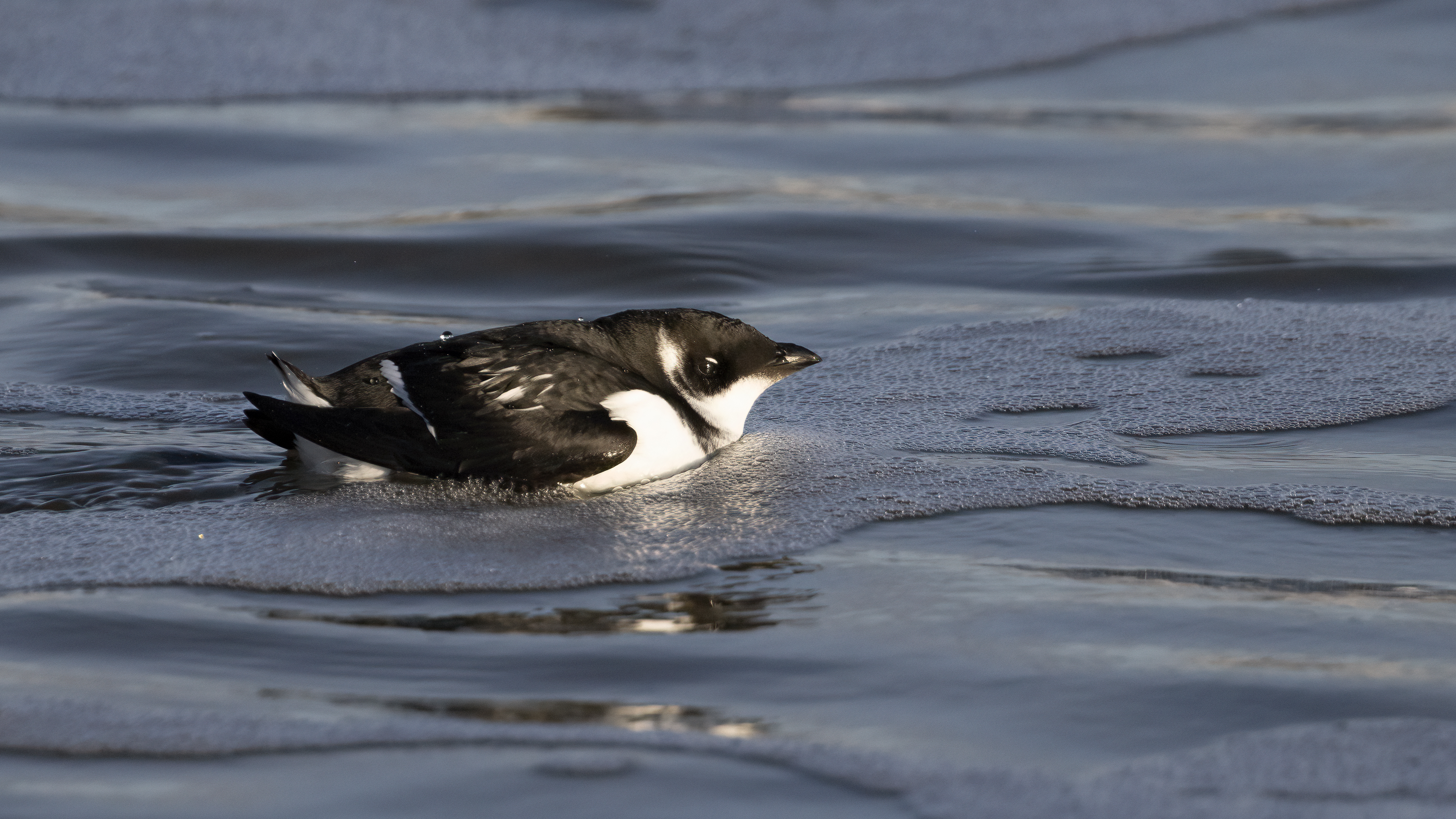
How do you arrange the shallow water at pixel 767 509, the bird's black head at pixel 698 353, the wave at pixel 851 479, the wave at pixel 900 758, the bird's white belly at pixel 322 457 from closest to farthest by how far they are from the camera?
the wave at pixel 900 758, the shallow water at pixel 767 509, the wave at pixel 851 479, the bird's white belly at pixel 322 457, the bird's black head at pixel 698 353

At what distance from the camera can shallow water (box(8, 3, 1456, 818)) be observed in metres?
2.73

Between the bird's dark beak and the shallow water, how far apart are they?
25cm

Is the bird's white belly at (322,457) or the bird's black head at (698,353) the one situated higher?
the bird's black head at (698,353)

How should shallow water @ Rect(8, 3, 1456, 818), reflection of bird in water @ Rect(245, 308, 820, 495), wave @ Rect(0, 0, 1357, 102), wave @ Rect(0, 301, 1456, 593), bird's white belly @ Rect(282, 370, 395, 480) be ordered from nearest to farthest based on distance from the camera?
shallow water @ Rect(8, 3, 1456, 818)
wave @ Rect(0, 301, 1456, 593)
reflection of bird in water @ Rect(245, 308, 820, 495)
bird's white belly @ Rect(282, 370, 395, 480)
wave @ Rect(0, 0, 1357, 102)

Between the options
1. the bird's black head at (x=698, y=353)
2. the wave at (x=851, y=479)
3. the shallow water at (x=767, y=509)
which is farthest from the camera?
the bird's black head at (x=698, y=353)

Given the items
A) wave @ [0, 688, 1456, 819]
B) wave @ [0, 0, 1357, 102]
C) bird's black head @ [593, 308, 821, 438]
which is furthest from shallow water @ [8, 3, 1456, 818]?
wave @ [0, 0, 1357, 102]

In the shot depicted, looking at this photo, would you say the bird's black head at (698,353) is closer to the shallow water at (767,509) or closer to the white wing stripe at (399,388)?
the shallow water at (767,509)

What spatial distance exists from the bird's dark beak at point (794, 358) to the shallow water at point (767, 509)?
25cm

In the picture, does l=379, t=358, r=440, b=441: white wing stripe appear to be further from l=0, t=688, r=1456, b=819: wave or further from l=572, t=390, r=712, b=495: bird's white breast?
l=0, t=688, r=1456, b=819: wave

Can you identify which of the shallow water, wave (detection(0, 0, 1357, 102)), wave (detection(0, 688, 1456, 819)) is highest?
wave (detection(0, 0, 1357, 102))

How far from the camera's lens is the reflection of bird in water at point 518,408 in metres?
3.99

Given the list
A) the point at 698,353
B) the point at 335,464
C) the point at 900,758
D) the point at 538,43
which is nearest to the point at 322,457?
the point at 335,464

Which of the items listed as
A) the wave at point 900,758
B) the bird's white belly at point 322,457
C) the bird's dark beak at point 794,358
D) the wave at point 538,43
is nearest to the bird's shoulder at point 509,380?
the bird's white belly at point 322,457

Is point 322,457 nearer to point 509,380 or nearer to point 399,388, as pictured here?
point 399,388
